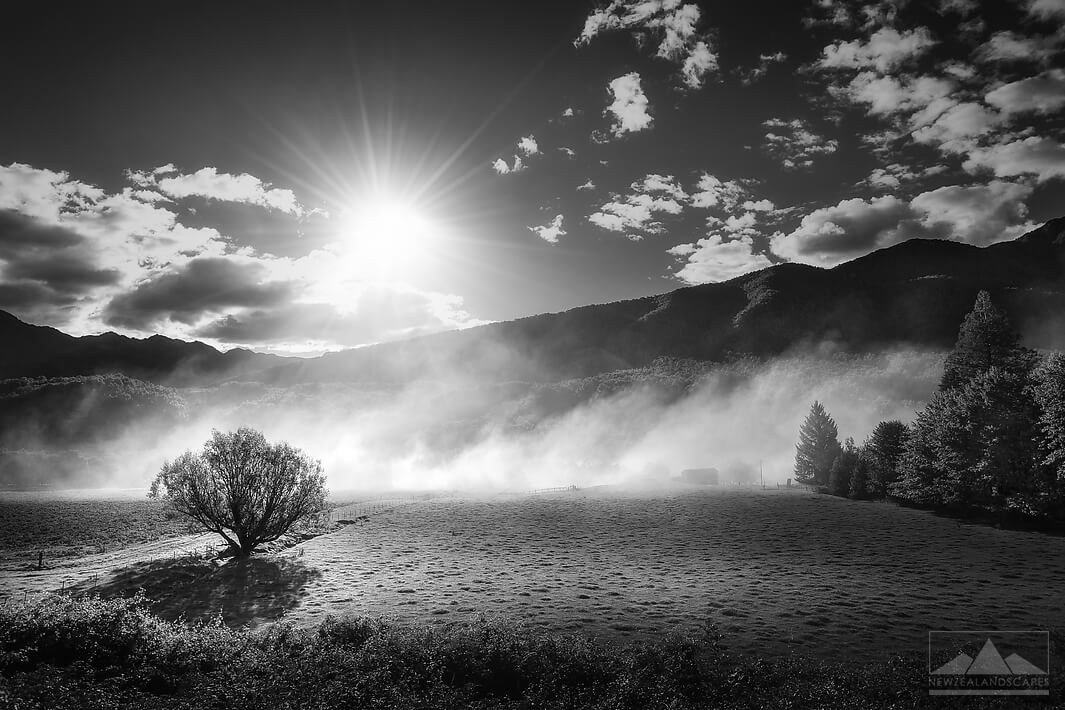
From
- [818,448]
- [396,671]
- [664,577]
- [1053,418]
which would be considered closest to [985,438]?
[1053,418]

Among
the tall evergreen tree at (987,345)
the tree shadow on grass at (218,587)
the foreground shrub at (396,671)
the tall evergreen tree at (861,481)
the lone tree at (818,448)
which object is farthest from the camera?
the lone tree at (818,448)

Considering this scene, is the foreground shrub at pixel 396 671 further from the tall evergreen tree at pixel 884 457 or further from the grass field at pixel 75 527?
the tall evergreen tree at pixel 884 457

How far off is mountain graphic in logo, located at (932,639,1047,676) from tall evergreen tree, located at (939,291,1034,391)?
54.4 metres

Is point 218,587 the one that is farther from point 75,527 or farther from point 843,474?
point 843,474

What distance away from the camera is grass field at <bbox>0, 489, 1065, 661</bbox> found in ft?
94.2

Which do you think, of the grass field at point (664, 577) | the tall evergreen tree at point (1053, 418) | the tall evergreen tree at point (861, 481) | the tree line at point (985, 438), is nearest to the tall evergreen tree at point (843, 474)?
the tall evergreen tree at point (861, 481)

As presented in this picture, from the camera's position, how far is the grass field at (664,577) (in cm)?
2870

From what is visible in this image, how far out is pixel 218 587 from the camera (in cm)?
3894

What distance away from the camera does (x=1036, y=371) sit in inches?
2218

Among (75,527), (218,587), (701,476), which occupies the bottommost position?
(75,527)

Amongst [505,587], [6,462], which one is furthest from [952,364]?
[6,462]

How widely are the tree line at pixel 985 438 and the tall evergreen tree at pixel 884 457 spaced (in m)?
0.12

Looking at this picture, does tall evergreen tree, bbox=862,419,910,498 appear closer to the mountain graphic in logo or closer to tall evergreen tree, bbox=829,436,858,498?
tall evergreen tree, bbox=829,436,858,498

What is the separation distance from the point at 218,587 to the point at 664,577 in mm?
31913
